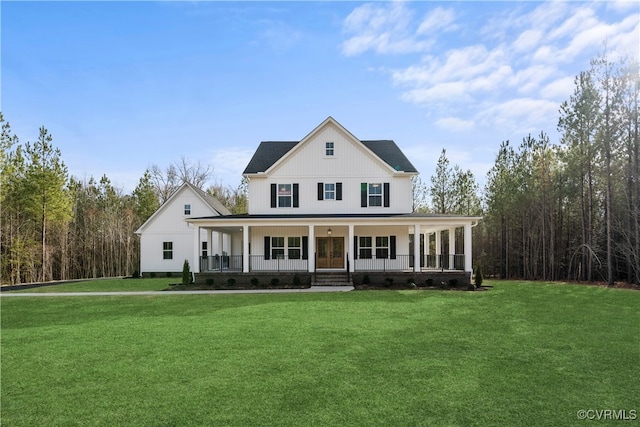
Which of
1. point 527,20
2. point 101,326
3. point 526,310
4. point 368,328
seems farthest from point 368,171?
point 101,326

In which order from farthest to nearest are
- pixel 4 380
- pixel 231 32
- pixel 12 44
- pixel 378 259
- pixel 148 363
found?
pixel 378 259 → pixel 231 32 → pixel 12 44 → pixel 148 363 → pixel 4 380

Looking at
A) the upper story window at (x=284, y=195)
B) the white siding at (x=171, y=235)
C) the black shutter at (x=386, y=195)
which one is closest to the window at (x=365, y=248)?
the black shutter at (x=386, y=195)

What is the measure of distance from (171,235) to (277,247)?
10.4m

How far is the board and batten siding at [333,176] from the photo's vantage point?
21.9 meters

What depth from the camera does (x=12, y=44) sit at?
11.9m

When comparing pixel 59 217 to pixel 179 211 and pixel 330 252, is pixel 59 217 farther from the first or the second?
pixel 330 252

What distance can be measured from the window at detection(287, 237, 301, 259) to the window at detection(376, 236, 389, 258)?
173 inches

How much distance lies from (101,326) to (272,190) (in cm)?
1324

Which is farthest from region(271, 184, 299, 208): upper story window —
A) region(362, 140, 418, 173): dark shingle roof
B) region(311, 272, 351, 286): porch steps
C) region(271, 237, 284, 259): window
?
region(362, 140, 418, 173): dark shingle roof

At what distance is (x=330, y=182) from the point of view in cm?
2198

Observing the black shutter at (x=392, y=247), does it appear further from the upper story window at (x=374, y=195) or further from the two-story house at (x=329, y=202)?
the upper story window at (x=374, y=195)

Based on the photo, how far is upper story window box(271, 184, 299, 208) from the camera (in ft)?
72.3

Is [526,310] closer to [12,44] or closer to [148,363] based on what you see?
[148,363]

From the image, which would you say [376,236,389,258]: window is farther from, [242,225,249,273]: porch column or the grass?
the grass
